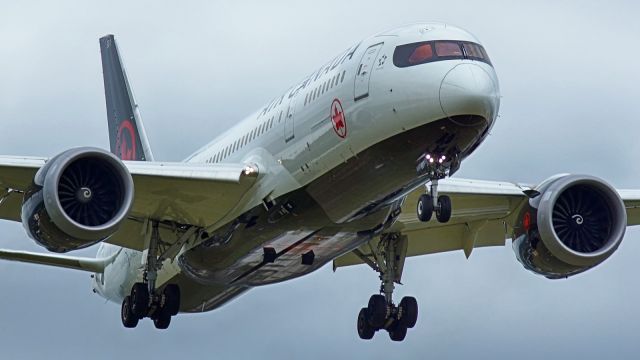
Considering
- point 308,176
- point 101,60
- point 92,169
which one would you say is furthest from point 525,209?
point 101,60

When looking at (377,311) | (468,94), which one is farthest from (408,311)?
(468,94)

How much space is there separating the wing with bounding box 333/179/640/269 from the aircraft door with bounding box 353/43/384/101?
4.65 metres

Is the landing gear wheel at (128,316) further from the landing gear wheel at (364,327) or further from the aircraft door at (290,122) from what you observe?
the aircraft door at (290,122)

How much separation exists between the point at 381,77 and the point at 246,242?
5953mm

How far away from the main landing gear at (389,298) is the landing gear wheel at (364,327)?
4cm

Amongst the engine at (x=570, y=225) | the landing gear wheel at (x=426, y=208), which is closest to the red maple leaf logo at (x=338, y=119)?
the landing gear wheel at (x=426, y=208)

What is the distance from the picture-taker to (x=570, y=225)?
3938 centimetres

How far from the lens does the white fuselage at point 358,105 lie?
3259 cm

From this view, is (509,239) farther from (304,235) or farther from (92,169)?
(92,169)

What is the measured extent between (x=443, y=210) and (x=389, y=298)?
8297mm

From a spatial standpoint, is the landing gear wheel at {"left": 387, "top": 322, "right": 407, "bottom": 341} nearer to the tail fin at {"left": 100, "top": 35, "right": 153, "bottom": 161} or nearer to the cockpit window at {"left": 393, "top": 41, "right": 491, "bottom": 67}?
the tail fin at {"left": 100, "top": 35, "right": 153, "bottom": 161}

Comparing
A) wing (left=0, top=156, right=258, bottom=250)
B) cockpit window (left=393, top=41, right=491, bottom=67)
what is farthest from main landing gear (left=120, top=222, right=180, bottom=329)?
cockpit window (left=393, top=41, right=491, bottom=67)

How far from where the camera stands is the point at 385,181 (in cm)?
3441

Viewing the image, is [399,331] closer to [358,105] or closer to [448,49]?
[358,105]
